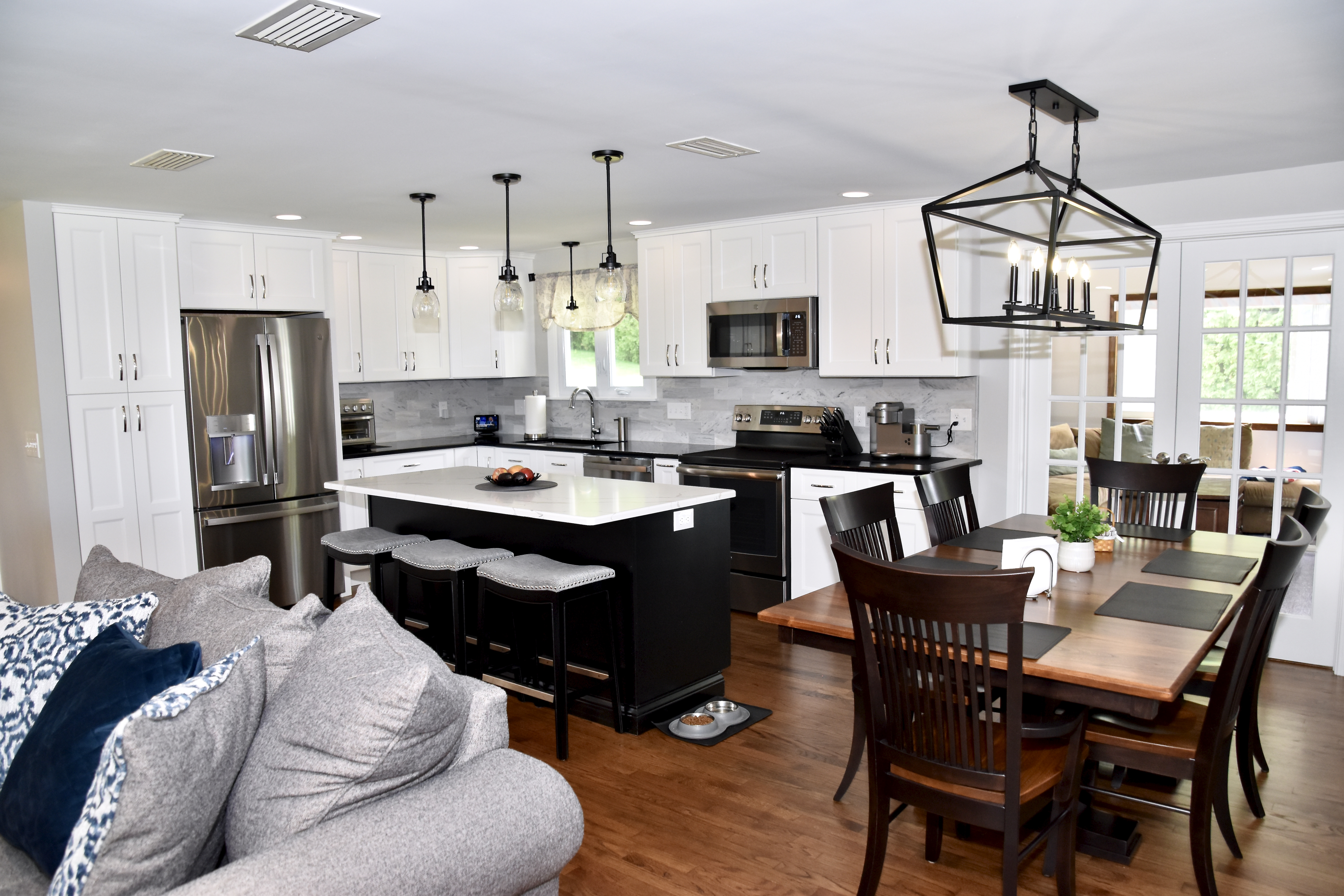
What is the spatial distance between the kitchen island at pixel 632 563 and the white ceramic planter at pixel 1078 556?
1392mm

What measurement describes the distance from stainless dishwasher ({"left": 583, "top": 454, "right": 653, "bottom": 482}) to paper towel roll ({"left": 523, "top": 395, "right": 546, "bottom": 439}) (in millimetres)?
901

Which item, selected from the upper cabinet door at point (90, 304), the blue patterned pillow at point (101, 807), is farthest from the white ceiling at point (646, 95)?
the blue patterned pillow at point (101, 807)

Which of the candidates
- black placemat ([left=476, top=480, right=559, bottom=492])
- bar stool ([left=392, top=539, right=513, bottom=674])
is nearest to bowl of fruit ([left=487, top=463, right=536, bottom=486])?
black placemat ([left=476, top=480, right=559, bottom=492])

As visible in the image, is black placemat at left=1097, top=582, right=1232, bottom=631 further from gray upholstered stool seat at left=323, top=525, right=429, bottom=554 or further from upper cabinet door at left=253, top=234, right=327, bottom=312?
upper cabinet door at left=253, top=234, right=327, bottom=312

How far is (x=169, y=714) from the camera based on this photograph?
1.46 meters

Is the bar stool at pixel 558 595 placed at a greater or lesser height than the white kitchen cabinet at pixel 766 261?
lesser

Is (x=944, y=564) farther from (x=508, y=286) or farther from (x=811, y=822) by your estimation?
(x=508, y=286)

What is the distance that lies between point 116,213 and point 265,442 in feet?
4.64

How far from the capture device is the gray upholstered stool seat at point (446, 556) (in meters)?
3.67

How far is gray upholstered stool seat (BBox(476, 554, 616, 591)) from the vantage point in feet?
11.0

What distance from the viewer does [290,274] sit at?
18.1ft

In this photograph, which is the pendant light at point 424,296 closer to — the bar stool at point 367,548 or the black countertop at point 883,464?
the bar stool at point 367,548

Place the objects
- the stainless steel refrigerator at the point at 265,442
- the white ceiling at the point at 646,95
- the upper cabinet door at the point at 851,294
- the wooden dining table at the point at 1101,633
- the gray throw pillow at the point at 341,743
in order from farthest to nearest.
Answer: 1. the stainless steel refrigerator at the point at 265,442
2. the upper cabinet door at the point at 851,294
3. the white ceiling at the point at 646,95
4. the wooden dining table at the point at 1101,633
5. the gray throw pillow at the point at 341,743

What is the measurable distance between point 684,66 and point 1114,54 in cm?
120
